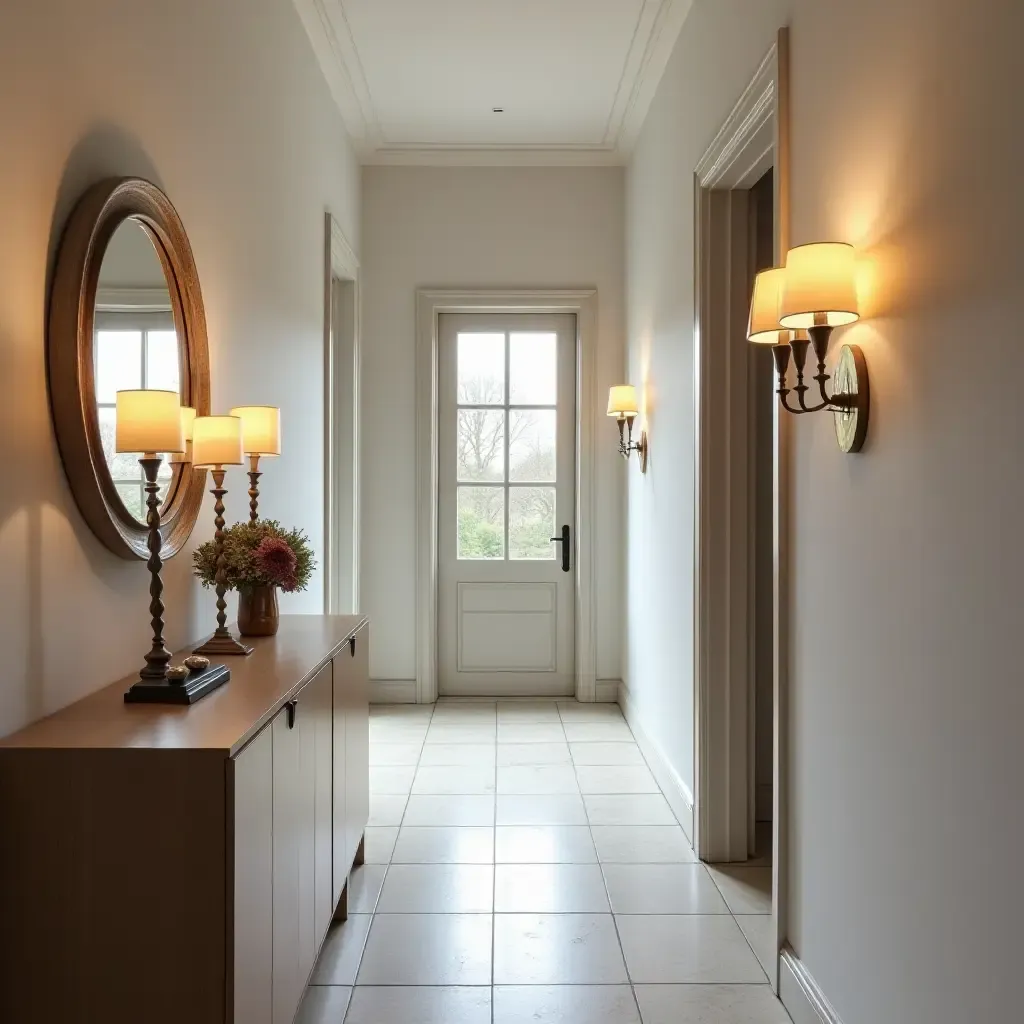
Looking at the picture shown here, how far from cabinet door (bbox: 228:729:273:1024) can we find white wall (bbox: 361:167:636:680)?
381 cm

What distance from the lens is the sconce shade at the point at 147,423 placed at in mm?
1790

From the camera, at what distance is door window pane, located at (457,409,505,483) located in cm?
579

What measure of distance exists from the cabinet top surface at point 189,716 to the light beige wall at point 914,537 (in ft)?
3.92

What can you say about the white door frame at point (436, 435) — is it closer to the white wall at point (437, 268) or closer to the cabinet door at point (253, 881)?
the white wall at point (437, 268)

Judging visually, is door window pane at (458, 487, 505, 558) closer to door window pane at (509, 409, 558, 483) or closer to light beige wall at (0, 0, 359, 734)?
door window pane at (509, 409, 558, 483)

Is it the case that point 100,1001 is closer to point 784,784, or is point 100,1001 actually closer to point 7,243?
point 7,243

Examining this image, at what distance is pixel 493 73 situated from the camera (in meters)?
4.50

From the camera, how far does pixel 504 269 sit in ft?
18.5

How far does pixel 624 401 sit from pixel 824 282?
307cm

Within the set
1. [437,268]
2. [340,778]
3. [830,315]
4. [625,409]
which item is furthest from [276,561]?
[437,268]

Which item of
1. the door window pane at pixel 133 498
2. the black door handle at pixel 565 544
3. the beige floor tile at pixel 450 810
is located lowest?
the beige floor tile at pixel 450 810

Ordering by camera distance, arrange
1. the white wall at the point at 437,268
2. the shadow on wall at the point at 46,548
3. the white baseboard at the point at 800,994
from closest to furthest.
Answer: the shadow on wall at the point at 46,548 < the white baseboard at the point at 800,994 < the white wall at the point at 437,268

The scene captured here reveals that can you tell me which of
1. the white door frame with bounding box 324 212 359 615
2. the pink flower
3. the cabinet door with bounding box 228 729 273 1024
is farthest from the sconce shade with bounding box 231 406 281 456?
the white door frame with bounding box 324 212 359 615

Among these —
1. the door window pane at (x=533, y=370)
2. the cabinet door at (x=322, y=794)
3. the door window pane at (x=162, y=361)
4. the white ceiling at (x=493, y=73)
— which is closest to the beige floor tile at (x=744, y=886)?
the cabinet door at (x=322, y=794)
